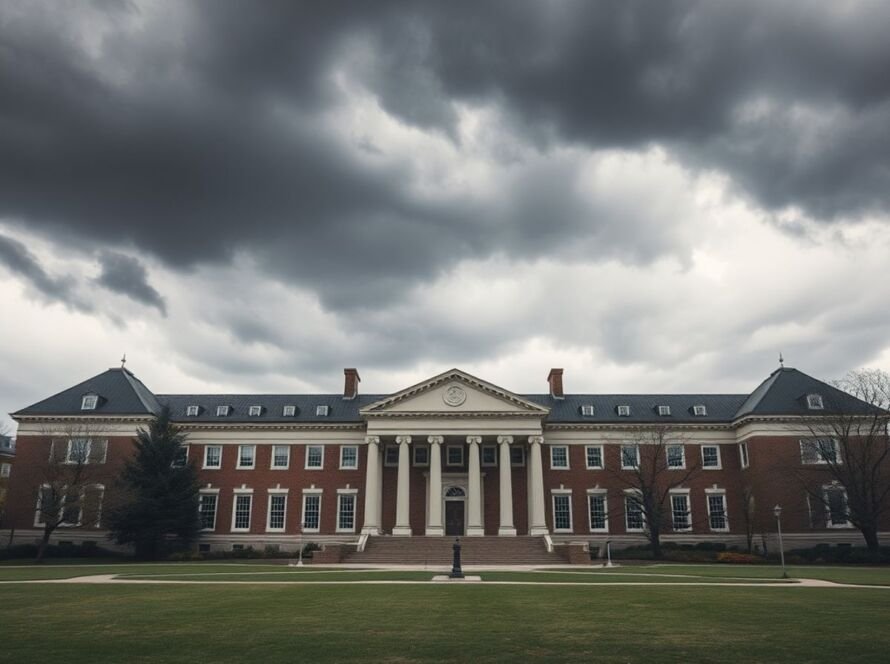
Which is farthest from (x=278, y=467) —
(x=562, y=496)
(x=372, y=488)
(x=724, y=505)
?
(x=724, y=505)

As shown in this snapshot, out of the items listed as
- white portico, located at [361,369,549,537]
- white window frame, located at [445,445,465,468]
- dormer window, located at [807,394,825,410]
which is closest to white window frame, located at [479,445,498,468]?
white portico, located at [361,369,549,537]

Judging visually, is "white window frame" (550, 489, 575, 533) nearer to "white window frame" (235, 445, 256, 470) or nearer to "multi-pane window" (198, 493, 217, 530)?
"white window frame" (235, 445, 256, 470)

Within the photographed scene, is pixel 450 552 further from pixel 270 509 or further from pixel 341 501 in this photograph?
pixel 270 509

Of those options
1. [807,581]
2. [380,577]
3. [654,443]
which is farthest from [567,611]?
[654,443]

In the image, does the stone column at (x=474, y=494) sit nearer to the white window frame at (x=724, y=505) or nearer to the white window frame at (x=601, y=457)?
the white window frame at (x=601, y=457)

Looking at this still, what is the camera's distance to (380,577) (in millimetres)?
27453

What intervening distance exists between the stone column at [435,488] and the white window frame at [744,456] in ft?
76.3

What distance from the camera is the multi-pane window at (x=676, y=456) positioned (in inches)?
2131

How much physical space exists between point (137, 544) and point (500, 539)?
2514cm

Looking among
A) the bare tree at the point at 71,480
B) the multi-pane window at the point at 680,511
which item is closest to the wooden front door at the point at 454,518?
the multi-pane window at the point at 680,511

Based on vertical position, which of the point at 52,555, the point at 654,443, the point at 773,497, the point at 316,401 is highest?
the point at 316,401

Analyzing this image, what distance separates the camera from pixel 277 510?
5391 centimetres

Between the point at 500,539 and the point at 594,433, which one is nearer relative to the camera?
the point at 500,539

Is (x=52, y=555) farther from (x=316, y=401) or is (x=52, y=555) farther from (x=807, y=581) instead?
(x=807, y=581)
